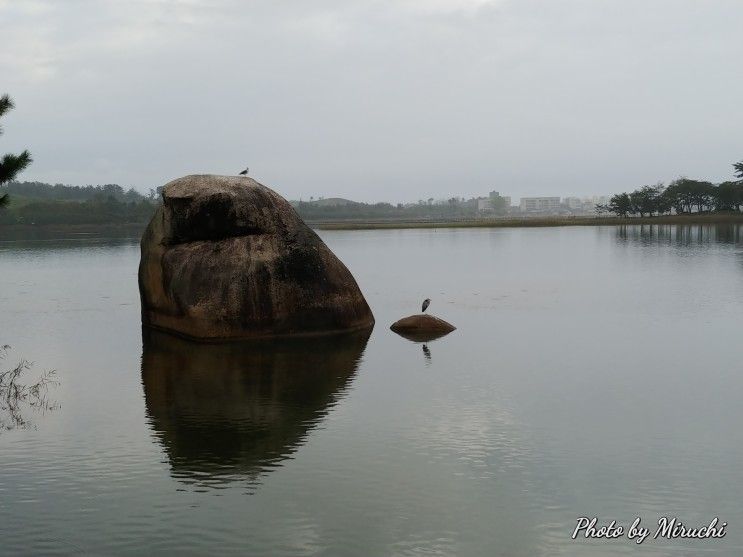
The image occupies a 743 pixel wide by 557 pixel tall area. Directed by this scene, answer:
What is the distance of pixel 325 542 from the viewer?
31.4 feet

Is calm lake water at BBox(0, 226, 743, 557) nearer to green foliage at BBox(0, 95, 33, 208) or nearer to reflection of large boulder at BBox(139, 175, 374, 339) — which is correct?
reflection of large boulder at BBox(139, 175, 374, 339)

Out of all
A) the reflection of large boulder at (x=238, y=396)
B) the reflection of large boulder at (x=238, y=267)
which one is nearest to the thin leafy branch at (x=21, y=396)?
the reflection of large boulder at (x=238, y=396)

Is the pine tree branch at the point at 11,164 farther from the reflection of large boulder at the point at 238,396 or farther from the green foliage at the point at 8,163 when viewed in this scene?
the reflection of large boulder at the point at 238,396

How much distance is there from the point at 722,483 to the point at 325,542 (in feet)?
18.5

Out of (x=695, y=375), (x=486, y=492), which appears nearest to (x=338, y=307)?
(x=695, y=375)

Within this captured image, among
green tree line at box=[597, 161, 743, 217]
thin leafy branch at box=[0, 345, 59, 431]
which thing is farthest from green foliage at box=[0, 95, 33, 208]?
green tree line at box=[597, 161, 743, 217]

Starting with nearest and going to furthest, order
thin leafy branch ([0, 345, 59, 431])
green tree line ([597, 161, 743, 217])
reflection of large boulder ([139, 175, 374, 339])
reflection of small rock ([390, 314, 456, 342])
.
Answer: thin leafy branch ([0, 345, 59, 431]) → reflection of large boulder ([139, 175, 374, 339]) → reflection of small rock ([390, 314, 456, 342]) → green tree line ([597, 161, 743, 217])

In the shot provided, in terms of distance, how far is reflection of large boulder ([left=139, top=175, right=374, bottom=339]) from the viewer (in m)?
22.6

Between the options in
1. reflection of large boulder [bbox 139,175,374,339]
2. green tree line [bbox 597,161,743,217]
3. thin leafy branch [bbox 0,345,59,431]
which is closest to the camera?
thin leafy branch [bbox 0,345,59,431]

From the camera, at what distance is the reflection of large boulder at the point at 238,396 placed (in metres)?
12.8

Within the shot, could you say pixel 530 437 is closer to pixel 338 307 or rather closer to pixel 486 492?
pixel 486 492

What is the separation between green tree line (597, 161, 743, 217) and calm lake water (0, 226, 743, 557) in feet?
347

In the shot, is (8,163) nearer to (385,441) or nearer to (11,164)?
(11,164)

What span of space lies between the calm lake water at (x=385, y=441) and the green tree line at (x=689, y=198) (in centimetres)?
10572
